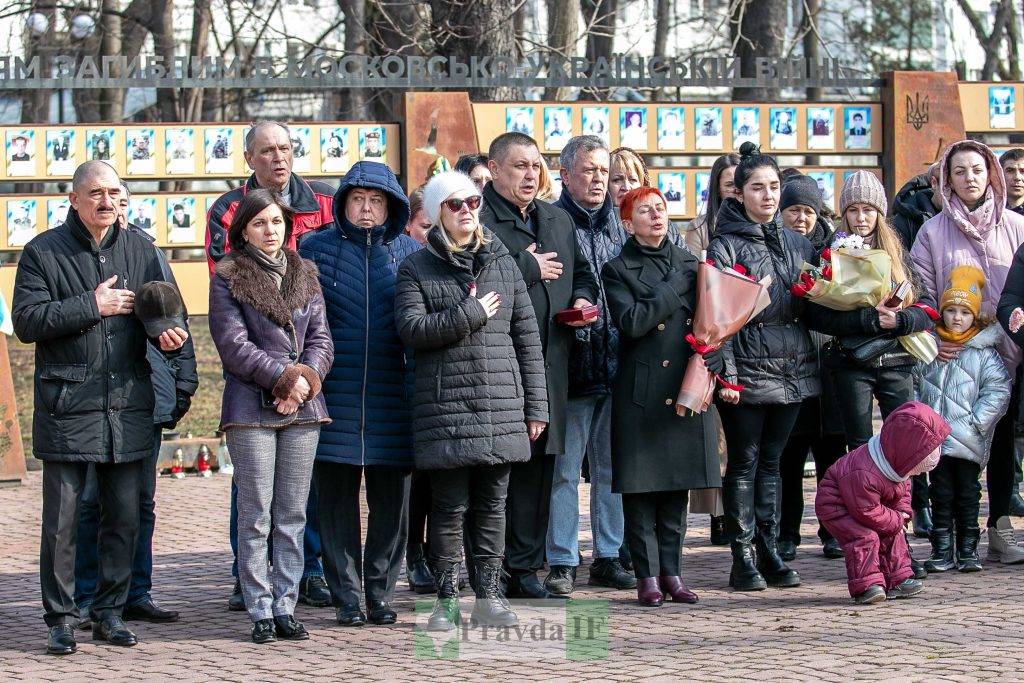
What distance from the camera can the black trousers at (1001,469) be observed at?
7.89 metres

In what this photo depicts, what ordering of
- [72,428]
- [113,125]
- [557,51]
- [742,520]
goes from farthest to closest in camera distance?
[557,51], [113,125], [742,520], [72,428]

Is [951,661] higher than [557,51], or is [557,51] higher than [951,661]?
[557,51]

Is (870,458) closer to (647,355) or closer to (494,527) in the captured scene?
(647,355)

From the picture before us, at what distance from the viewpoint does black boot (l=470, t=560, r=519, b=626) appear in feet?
21.2

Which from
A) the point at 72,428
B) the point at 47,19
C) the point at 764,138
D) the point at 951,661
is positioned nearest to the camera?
the point at 951,661

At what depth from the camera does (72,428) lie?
20.5 feet

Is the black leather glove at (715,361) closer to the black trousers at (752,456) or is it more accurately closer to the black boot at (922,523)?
the black trousers at (752,456)

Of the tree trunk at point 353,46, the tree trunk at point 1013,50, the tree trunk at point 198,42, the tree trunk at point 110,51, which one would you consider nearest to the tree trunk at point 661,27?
the tree trunk at point 353,46

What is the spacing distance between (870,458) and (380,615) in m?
2.23

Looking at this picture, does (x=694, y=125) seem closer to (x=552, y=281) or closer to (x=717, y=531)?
(x=717, y=531)

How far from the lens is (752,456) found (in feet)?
23.5

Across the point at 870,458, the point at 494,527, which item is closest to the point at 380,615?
the point at 494,527

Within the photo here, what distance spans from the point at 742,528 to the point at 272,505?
2.15m

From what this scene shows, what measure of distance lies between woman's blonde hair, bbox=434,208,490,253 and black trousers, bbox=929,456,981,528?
2.62m
